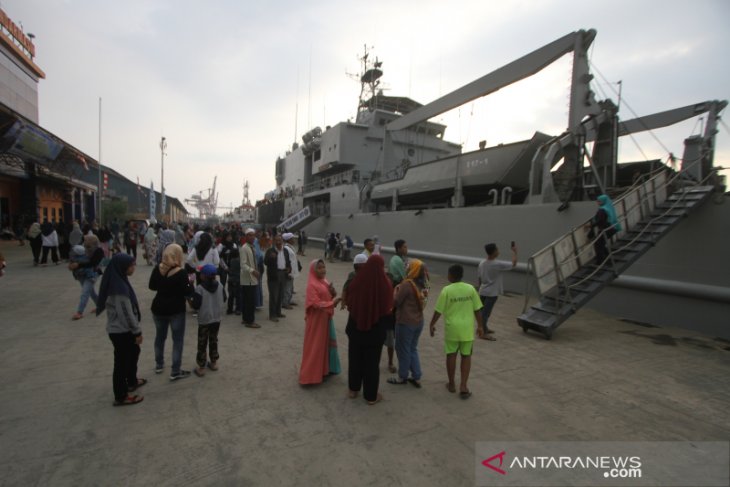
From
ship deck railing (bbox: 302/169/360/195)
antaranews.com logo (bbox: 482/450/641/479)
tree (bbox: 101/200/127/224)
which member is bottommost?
antaranews.com logo (bbox: 482/450/641/479)

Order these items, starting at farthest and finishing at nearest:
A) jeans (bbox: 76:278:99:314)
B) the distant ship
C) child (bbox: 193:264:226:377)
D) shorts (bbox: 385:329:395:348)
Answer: the distant ship < jeans (bbox: 76:278:99:314) < shorts (bbox: 385:329:395:348) < child (bbox: 193:264:226:377)

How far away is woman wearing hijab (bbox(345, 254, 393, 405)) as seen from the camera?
10.7 feet

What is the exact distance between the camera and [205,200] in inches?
6127

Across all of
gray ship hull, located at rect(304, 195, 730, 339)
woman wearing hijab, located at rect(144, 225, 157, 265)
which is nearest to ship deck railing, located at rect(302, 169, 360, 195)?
gray ship hull, located at rect(304, 195, 730, 339)

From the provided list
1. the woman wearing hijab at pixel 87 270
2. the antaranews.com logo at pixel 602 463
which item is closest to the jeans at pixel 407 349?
the antaranews.com logo at pixel 602 463

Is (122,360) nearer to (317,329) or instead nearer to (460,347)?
(317,329)

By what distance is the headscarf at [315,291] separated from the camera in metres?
3.73

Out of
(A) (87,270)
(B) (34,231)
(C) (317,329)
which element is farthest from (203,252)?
(B) (34,231)

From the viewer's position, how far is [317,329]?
3.78 meters

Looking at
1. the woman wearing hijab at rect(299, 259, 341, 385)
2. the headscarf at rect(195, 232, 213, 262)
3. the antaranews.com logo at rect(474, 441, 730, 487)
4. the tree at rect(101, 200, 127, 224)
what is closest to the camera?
the antaranews.com logo at rect(474, 441, 730, 487)

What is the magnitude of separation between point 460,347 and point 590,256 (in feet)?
14.8

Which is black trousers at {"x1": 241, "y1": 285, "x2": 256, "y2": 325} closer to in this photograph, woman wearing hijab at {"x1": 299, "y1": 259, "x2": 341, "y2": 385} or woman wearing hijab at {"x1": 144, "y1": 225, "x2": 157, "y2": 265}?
woman wearing hijab at {"x1": 299, "y1": 259, "x2": 341, "y2": 385}

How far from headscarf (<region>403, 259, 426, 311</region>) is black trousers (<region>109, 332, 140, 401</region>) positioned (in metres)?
2.80

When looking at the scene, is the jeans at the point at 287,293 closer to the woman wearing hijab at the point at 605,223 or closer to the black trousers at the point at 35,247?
the woman wearing hijab at the point at 605,223
